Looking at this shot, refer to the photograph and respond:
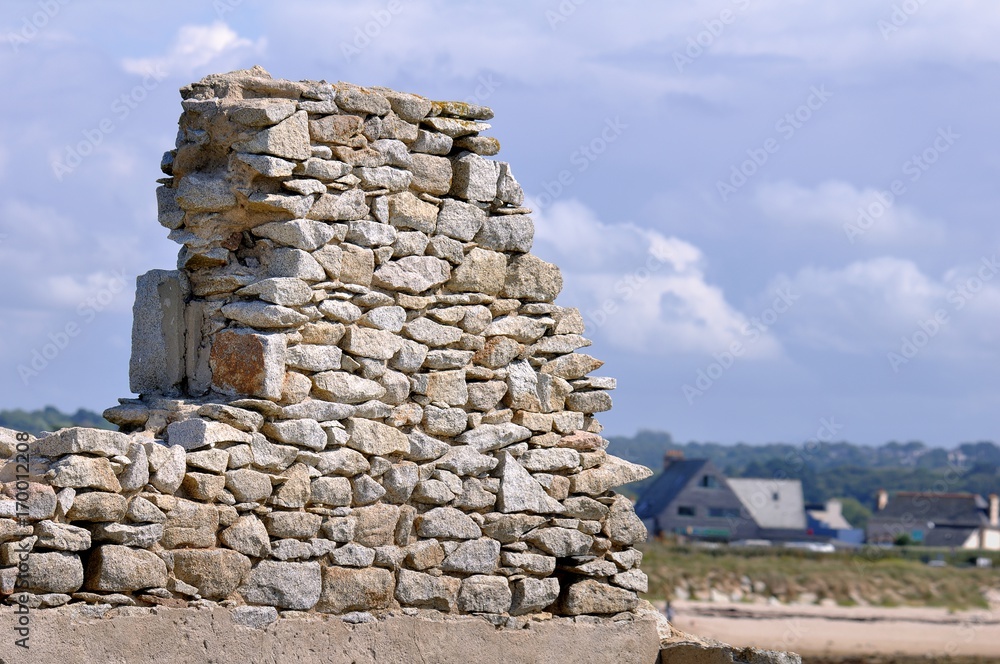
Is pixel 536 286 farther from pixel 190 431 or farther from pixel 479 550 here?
pixel 190 431

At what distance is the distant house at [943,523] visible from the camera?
5916cm

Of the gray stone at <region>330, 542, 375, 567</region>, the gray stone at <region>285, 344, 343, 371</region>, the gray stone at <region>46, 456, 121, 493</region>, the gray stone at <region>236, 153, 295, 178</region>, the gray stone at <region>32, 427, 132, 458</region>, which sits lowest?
the gray stone at <region>330, 542, 375, 567</region>

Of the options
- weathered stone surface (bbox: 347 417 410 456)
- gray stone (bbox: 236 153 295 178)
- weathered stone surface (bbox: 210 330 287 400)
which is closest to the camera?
weathered stone surface (bbox: 210 330 287 400)

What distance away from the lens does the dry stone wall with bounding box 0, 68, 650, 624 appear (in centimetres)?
620

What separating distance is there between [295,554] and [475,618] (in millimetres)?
1167

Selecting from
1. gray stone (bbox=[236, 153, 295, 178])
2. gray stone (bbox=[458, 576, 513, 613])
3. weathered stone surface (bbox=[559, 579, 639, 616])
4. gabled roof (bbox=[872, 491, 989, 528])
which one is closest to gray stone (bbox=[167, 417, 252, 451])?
gray stone (bbox=[236, 153, 295, 178])

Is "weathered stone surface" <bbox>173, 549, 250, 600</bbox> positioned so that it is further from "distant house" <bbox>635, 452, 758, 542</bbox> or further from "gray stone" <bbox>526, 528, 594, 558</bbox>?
"distant house" <bbox>635, 452, 758, 542</bbox>

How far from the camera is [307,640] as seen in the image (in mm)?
6699

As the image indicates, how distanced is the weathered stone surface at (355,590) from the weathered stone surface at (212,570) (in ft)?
1.53

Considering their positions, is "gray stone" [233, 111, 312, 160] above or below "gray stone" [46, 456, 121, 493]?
above

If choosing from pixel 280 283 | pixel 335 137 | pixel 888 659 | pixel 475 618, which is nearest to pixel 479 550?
pixel 475 618

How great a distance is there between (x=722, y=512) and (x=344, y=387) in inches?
1929

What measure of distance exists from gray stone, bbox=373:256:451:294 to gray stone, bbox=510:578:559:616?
5.61ft

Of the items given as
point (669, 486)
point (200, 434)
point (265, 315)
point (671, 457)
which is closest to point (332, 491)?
point (200, 434)
